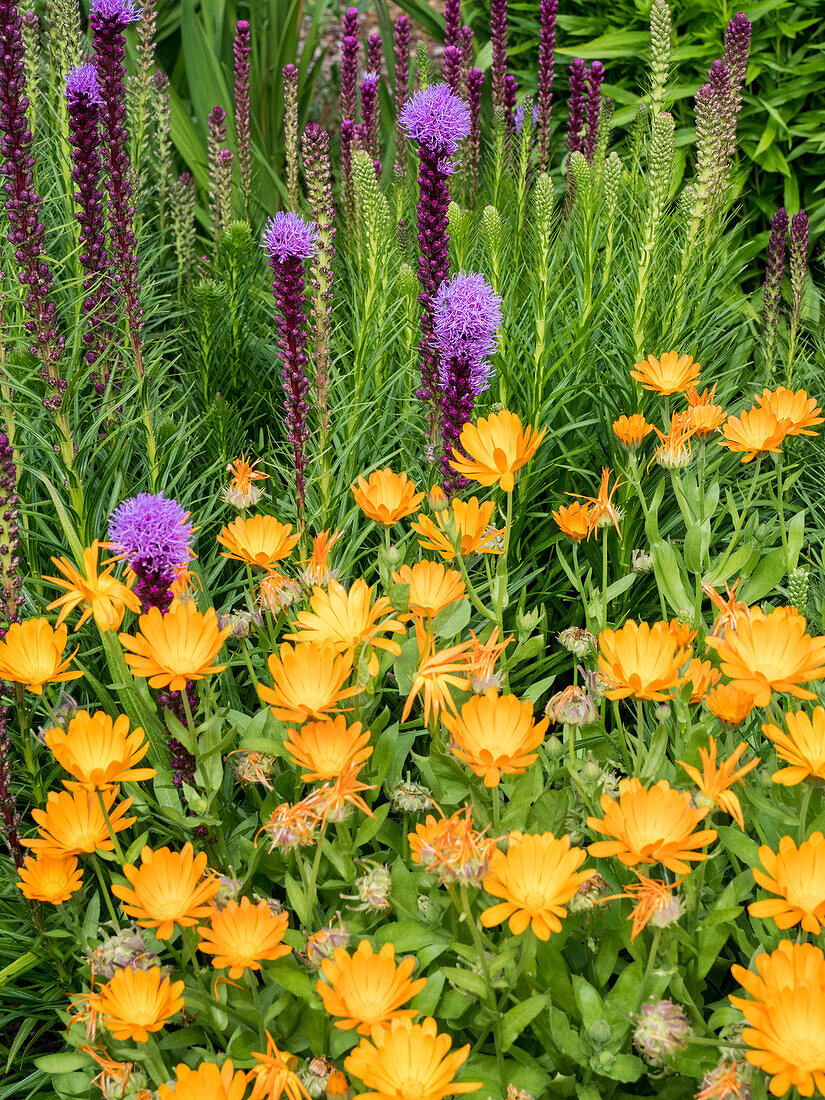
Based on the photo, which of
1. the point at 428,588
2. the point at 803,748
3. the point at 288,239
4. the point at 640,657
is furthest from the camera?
the point at 288,239

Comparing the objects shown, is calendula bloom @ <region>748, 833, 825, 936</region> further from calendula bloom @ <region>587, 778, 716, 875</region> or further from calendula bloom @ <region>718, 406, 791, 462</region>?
calendula bloom @ <region>718, 406, 791, 462</region>

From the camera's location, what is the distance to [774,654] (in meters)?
1.32

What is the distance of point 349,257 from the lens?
3.51 metres

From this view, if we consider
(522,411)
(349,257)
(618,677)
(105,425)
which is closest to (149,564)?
(618,677)

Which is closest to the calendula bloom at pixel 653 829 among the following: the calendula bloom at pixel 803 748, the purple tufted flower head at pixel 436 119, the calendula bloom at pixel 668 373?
the calendula bloom at pixel 803 748

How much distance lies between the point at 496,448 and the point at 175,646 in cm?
65

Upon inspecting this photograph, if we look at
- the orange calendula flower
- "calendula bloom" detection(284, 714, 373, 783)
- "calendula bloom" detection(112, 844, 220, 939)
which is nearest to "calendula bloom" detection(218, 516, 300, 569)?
"calendula bloom" detection(284, 714, 373, 783)

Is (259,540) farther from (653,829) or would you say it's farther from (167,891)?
(653,829)

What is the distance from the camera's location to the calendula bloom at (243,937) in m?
1.16

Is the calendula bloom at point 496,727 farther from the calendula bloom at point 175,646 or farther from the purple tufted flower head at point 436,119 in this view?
the purple tufted flower head at point 436,119

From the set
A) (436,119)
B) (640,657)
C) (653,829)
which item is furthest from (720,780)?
(436,119)

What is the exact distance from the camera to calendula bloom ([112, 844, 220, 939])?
3.92 feet

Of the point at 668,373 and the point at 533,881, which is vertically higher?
the point at 668,373

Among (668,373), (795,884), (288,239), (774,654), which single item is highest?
(288,239)
